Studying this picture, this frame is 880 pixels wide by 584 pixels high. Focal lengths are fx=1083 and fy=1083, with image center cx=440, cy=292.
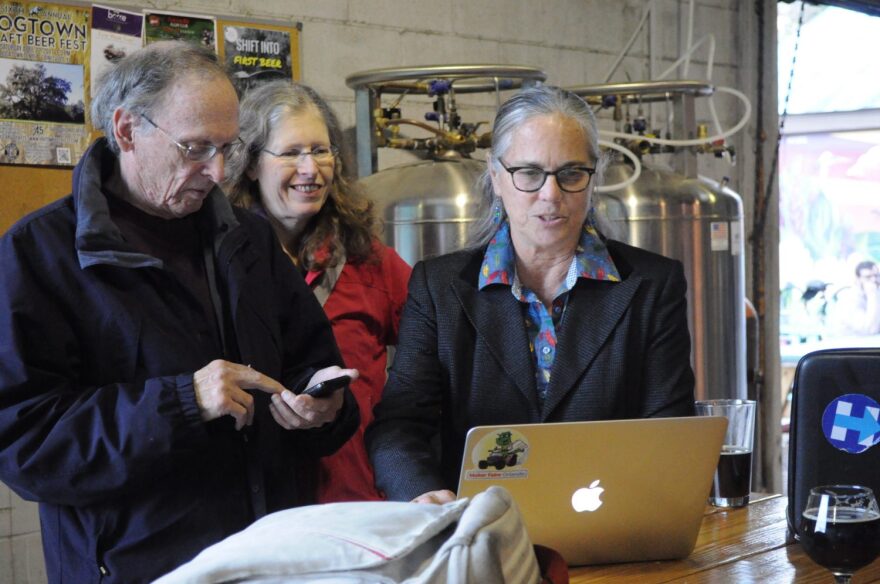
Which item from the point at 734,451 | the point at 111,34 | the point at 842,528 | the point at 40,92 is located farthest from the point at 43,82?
the point at 842,528

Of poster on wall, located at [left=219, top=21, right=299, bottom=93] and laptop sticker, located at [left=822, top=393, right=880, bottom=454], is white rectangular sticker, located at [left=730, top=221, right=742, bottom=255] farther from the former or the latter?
laptop sticker, located at [left=822, top=393, right=880, bottom=454]

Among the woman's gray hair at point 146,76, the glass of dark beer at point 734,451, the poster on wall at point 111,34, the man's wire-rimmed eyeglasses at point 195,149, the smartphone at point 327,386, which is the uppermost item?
the poster on wall at point 111,34

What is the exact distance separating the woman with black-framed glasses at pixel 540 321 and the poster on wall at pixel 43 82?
1551 millimetres

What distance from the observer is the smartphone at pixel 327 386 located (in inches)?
63.4

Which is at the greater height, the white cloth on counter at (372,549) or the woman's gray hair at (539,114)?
the woman's gray hair at (539,114)

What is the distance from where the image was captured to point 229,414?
5.15 ft

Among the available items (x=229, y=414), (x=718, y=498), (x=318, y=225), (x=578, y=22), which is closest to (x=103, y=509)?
(x=229, y=414)

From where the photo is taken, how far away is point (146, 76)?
5.55 ft

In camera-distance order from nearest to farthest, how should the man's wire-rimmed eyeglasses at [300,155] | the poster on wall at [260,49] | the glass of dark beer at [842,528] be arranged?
the glass of dark beer at [842,528] < the man's wire-rimmed eyeglasses at [300,155] < the poster on wall at [260,49]

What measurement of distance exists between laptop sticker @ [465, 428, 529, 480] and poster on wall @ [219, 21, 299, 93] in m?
2.24

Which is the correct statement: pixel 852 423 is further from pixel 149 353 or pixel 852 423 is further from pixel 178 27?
pixel 178 27

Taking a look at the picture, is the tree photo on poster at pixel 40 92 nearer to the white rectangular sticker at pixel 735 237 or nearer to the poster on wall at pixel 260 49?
the poster on wall at pixel 260 49

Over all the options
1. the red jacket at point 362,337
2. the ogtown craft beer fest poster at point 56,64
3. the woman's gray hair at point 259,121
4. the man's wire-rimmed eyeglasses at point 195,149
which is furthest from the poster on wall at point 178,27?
the man's wire-rimmed eyeglasses at point 195,149

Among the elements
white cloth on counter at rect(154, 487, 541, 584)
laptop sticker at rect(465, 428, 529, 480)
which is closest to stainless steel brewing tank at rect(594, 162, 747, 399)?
laptop sticker at rect(465, 428, 529, 480)
